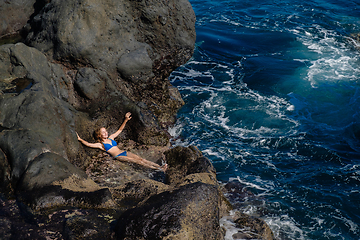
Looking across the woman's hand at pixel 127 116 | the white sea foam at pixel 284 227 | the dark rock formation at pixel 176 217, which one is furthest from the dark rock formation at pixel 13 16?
the white sea foam at pixel 284 227

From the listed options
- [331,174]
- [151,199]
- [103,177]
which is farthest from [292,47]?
[151,199]

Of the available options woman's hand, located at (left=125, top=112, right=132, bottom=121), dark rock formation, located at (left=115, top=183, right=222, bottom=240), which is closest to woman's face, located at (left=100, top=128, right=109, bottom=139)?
woman's hand, located at (left=125, top=112, right=132, bottom=121)

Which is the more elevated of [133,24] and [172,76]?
[133,24]

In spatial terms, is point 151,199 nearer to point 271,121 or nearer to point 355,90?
point 271,121

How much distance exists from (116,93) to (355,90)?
9.23 m

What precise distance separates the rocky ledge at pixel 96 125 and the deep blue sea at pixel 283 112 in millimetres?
1286

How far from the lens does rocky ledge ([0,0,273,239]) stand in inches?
171

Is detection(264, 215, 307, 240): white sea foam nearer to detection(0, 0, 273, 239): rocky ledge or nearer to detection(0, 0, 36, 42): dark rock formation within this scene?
detection(0, 0, 273, 239): rocky ledge

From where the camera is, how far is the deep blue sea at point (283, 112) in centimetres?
732

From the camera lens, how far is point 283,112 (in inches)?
425

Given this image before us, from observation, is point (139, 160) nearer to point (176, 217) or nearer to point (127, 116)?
point (127, 116)

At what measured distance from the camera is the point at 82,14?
7902mm

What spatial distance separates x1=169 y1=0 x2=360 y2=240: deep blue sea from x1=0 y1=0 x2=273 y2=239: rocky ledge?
129 cm

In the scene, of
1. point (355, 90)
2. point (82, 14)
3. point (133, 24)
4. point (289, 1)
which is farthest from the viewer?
point (289, 1)
